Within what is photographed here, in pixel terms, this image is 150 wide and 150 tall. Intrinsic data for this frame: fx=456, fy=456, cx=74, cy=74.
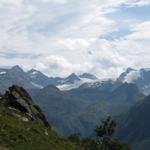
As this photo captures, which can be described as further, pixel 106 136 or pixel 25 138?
pixel 106 136

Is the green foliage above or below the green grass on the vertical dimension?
below

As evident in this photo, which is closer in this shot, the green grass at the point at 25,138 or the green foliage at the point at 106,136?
the green grass at the point at 25,138

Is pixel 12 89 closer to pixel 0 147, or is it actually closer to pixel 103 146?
pixel 0 147

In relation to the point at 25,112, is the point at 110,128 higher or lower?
lower

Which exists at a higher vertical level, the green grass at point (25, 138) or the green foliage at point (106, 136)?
the green grass at point (25, 138)

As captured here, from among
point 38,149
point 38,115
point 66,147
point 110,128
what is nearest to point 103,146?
point 110,128

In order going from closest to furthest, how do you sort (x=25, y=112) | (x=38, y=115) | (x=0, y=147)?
(x=0, y=147) → (x=25, y=112) → (x=38, y=115)

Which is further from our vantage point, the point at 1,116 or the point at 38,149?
the point at 1,116

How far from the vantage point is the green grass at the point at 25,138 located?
51.0 metres

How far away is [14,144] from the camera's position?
1994 inches

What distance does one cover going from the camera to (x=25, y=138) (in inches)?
2152

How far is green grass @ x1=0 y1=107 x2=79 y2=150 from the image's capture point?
5097 centimetres

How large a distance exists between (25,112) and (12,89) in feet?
42.3

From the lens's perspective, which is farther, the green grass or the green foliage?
the green foliage
